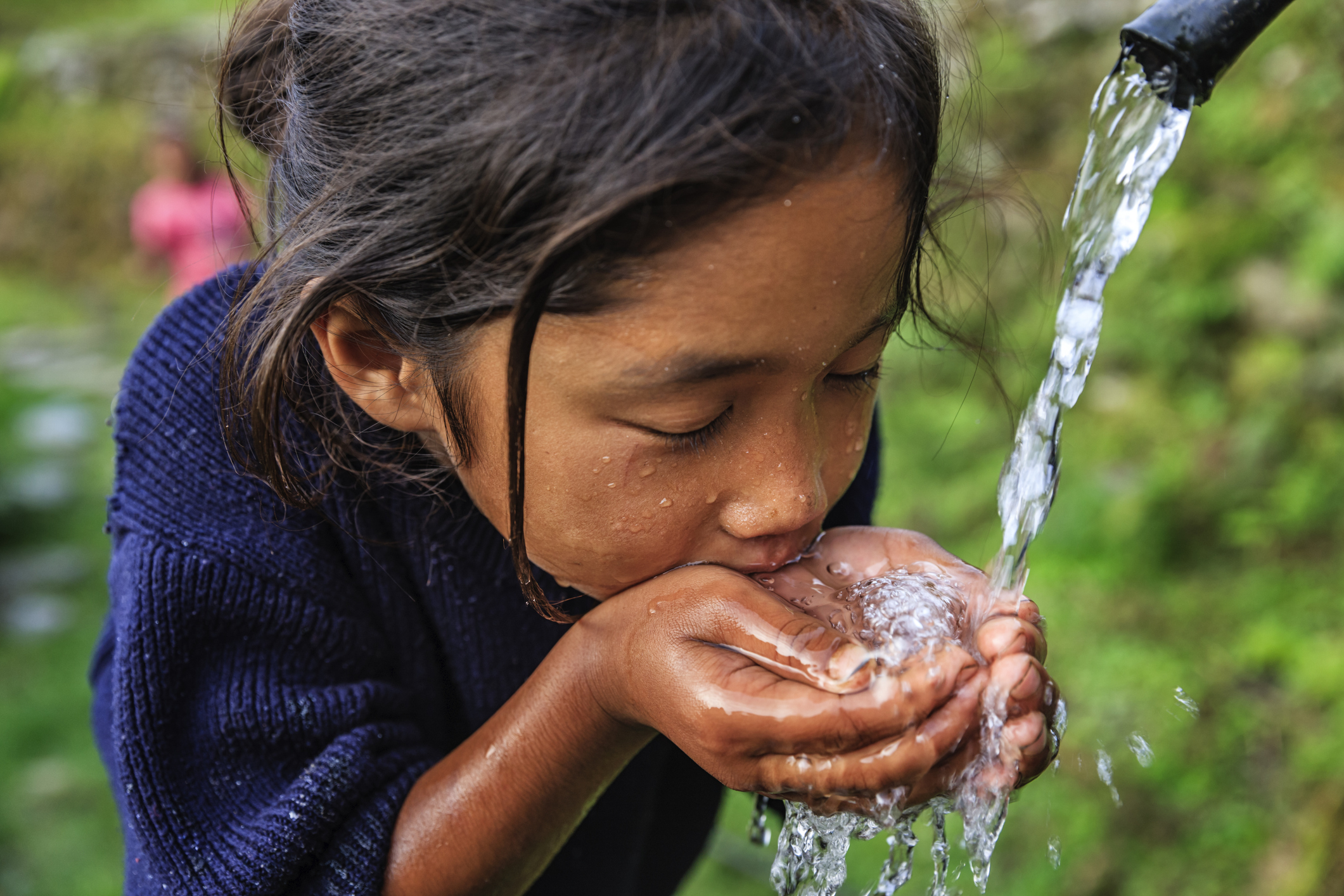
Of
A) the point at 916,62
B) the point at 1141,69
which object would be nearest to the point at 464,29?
the point at 916,62

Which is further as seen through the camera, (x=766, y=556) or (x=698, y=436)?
(x=766, y=556)

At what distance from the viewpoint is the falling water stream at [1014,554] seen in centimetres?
124

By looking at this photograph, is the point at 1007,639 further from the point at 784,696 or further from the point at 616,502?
the point at 616,502

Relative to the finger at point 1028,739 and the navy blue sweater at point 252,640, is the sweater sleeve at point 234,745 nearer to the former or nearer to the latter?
the navy blue sweater at point 252,640

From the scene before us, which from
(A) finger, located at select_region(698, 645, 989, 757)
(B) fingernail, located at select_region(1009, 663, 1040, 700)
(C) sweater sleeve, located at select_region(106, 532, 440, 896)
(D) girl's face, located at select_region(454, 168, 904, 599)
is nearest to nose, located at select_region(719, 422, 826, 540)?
(D) girl's face, located at select_region(454, 168, 904, 599)

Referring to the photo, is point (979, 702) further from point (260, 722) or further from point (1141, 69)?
point (260, 722)

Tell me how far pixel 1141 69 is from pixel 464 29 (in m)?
0.76

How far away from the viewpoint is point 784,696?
3.79ft

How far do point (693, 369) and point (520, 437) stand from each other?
226 mm

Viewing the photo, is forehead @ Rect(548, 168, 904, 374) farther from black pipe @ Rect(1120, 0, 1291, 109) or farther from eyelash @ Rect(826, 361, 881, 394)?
black pipe @ Rect(1120, 0, 1291, 109)

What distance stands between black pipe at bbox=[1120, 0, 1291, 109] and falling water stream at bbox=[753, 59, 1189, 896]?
93 mm

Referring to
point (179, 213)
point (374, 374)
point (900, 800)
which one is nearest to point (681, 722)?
point (900, 800)

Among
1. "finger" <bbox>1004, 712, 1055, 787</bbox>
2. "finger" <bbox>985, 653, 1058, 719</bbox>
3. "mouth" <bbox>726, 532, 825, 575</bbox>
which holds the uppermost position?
"mouth" <bbox>726, 532, 825, 575</bbox>

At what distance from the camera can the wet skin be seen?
1.17m
